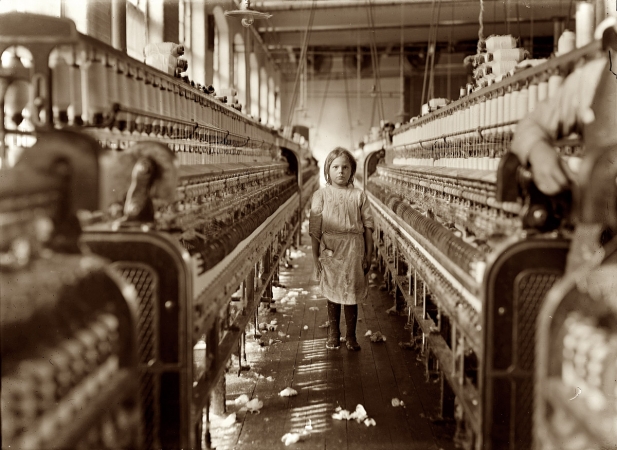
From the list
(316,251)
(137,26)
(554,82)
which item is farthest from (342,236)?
(137,26)

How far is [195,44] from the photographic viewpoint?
12.0 m

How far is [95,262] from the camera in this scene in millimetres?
1937

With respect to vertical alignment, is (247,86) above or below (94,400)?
above

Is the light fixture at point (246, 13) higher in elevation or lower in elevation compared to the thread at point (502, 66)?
higher

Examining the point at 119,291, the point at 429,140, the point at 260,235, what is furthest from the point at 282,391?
the point at 429,140

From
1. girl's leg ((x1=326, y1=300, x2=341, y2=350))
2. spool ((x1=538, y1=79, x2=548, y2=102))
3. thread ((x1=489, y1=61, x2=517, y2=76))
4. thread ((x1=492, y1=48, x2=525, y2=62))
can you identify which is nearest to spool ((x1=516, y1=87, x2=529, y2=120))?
spool ((x1=538, y1=79, x2=548, y2=102))

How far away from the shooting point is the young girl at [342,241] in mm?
4977

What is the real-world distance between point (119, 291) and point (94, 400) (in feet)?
1.21

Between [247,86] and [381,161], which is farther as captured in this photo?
[247,86]

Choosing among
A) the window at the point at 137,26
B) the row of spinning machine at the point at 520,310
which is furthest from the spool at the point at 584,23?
the window at the point at 137,26

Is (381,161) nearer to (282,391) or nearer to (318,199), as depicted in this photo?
(318,199)

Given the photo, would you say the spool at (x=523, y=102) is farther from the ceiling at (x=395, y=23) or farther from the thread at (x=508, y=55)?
the ceiling at (x=395, y=23)

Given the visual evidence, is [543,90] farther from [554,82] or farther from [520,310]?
[520,310]

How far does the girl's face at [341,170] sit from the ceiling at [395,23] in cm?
797
